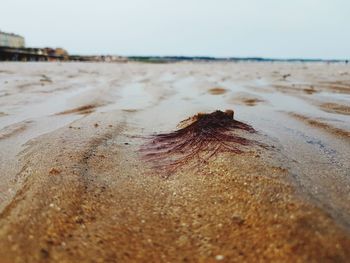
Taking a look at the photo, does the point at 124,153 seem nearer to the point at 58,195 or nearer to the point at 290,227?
the point at 58,195

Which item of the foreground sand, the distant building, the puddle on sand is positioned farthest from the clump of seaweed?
the distant building

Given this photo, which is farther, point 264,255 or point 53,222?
point 53,222

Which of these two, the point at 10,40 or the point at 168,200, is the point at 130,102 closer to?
the point at 168,200

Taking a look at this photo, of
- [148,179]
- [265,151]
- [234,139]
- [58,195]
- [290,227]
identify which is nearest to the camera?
[290,227]

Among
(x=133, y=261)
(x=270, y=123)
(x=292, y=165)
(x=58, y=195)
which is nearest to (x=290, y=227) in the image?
(x=133, y=261)

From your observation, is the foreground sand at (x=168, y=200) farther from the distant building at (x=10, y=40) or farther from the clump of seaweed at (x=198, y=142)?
the distant building at (x=10, y=40)

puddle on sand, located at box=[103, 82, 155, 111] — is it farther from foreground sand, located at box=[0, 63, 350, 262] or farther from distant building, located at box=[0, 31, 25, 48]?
distant building, located at box=[0, 31, 25, 48]

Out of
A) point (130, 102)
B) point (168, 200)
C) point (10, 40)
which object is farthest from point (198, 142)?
point (10, 40)
